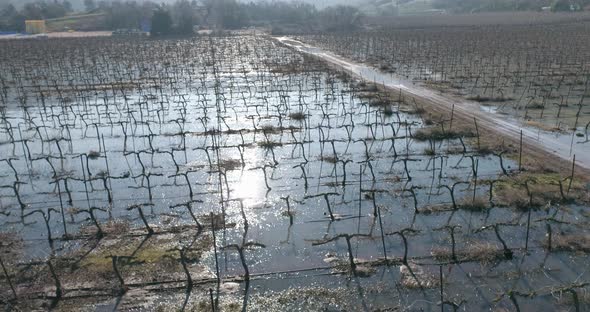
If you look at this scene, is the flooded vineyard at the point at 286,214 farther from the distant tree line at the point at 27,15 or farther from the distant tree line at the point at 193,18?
the distant tree line at the point at 27,15

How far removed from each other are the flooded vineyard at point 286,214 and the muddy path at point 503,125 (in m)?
0.56

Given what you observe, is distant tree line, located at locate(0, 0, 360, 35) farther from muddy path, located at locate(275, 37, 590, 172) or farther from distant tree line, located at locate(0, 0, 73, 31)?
muddy path, located at locate(275, 37, 590, 172)

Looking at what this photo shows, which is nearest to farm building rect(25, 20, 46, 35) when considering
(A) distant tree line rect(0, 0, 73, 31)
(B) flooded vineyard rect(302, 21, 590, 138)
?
(A) distant tree line rect(0, 0, 73, 31)

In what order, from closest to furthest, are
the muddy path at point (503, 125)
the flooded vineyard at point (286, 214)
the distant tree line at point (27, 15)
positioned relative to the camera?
the flooded vineyard at point (286, 214)
the muddy path at point (503, 125)
the distant tree line at point (27, 15)

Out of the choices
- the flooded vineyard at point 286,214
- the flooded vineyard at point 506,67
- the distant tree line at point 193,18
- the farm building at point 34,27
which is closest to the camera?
the flooded vineyard at point 286,214

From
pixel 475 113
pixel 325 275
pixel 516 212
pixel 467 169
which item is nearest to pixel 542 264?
pixel 516 212

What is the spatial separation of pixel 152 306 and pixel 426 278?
4446 mm

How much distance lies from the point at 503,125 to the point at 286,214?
9.48m

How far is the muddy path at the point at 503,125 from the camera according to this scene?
13.2 metres

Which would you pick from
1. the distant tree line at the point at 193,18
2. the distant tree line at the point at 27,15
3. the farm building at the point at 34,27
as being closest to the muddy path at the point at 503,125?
the distant tree line at the point at 193,18

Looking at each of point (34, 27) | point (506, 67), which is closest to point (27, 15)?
point (34, 27)

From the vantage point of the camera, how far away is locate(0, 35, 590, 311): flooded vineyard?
7.70 meters

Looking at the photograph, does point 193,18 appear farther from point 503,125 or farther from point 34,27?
point 503,125

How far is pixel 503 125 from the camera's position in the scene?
16062 millimetres
